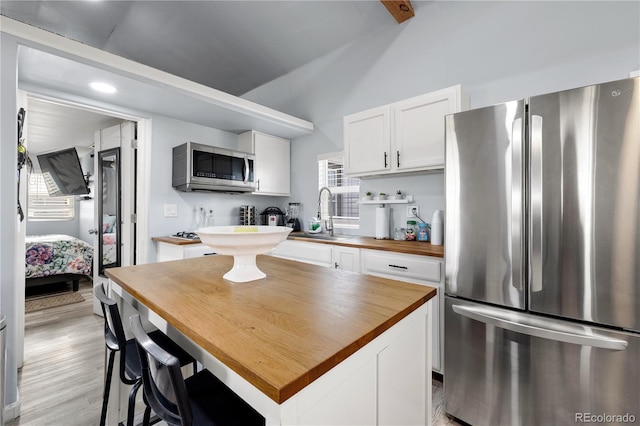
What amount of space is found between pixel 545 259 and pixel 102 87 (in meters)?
3.18

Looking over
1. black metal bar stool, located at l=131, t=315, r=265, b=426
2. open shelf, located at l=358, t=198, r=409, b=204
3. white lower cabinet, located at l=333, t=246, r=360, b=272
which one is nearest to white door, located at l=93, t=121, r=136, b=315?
white lower cabinet, located at l=333, t=246, r=360, b=272

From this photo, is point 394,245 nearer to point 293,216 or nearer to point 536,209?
point 536,209

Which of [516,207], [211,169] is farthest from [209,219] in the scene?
[516,207]

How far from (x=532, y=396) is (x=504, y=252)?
2.35 feet

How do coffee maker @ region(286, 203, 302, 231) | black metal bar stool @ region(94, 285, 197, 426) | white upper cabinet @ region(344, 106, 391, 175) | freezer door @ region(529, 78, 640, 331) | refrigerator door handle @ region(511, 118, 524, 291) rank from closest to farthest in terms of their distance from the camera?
1. black metal bar stool @ region(94, 285, 197, 426)
2. freezer door @ region(529, 78, 640, 331)
3. refrigerator door handle @ region(511, 118, 524, 291)
4. white upper cabinet @ region(344, 106, 391, 175)
5. coffee maker @ region(286, 203, 302, 231)

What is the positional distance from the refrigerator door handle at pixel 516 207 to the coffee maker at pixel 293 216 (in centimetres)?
254

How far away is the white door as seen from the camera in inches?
119

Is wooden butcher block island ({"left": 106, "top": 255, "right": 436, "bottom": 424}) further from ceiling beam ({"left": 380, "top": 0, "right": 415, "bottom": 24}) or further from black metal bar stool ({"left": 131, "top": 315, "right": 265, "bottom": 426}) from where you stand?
ceiling beam ({"left": 380, "top": 0, "right": 415, "bottom": 24})

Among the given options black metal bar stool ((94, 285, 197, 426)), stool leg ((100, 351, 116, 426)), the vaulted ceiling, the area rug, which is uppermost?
the vaulted ceiling

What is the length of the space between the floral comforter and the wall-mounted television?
4.47 ft

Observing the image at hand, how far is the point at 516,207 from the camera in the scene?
4.83ft

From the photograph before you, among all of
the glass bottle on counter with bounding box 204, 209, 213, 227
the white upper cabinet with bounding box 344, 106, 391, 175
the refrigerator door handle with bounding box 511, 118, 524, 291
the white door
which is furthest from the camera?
the glass bottle on counter with bounding box 204, 209, 213, 227

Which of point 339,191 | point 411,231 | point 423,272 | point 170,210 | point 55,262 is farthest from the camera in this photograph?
point 55,262

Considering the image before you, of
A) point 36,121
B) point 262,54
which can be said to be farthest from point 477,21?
point 36,121
